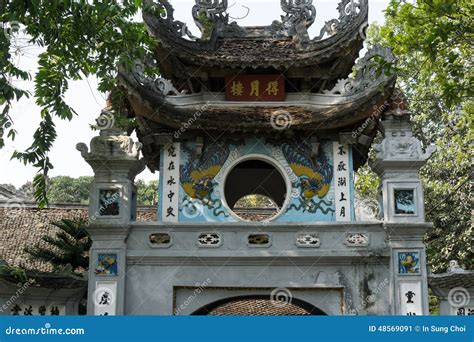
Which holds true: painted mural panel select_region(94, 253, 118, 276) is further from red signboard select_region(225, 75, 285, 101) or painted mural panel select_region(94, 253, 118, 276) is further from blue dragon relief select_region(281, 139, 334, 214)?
red signboard select_region(225, 75, 285, 101)

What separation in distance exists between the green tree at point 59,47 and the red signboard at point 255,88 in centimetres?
181

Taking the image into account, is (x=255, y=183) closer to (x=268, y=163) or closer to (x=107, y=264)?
(x=268, y=163)

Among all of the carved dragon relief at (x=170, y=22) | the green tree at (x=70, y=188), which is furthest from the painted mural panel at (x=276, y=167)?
the green tree at (x=70, y=188)

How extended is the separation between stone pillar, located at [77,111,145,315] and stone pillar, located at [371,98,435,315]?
4.06 m

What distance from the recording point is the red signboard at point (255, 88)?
12883 mm

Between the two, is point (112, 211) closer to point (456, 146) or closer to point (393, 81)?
point (393, 81)

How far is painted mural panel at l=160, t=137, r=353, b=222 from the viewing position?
11859 millimetres

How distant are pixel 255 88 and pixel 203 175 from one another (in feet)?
6.59

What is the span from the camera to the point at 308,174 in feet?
39.8

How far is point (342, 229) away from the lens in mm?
11273

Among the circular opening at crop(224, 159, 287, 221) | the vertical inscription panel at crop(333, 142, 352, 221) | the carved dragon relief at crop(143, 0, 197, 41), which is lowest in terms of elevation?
the vertical inscription panel at crop(333, 142, 352, 221)

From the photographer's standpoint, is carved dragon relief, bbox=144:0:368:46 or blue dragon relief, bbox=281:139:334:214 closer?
blue dragon relief, bbox=281:139:334:214

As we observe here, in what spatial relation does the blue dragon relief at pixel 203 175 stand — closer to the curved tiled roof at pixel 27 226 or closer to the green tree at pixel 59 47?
the green tree at pixel 59 47

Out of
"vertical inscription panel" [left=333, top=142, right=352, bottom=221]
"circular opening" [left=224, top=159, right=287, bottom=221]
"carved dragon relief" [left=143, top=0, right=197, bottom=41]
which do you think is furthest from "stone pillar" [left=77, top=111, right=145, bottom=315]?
"vertical inscription panel" [left=333, top=142, right=352, bottom=221]
